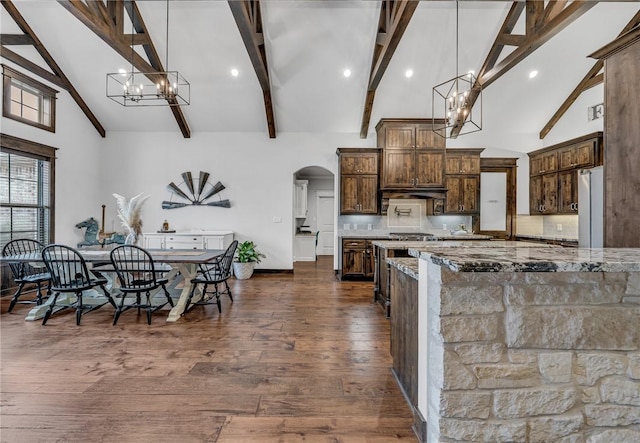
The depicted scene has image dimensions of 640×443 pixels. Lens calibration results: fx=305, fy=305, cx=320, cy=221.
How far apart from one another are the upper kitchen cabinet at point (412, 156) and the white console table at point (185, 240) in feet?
11.5

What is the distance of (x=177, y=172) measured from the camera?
6727mm

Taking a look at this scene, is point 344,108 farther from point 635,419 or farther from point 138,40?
point 635,419

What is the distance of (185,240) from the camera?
19.8 feet

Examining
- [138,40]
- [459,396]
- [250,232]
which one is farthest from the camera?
[250,232]

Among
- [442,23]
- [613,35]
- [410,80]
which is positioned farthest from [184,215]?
[613,35]

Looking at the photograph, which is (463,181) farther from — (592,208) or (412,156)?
(592,208)

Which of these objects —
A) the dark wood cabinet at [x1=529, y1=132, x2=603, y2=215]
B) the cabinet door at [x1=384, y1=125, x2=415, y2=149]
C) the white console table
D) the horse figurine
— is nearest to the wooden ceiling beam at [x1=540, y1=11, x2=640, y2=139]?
the dark wood cabinet at [x1=529, y1=132, x2=603, y2=215]

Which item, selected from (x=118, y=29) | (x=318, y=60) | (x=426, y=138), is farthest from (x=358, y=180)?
(x=118, y=29)

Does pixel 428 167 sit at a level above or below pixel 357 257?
above

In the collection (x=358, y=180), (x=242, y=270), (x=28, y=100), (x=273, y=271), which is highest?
(x=28, y=100)

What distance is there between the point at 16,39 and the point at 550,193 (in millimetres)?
9675

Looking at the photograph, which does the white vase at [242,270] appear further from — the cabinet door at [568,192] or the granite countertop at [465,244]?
the cabinet door at [568,192]

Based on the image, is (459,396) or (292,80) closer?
(459,396)

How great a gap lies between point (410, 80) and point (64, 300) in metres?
6.55
